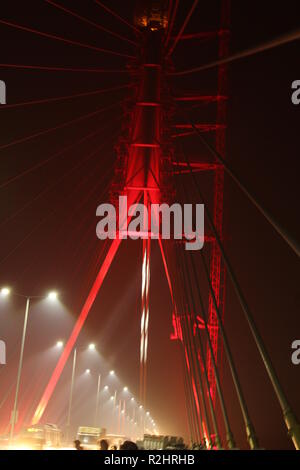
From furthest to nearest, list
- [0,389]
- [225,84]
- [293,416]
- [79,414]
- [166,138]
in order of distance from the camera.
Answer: [79,414]
[225,84]
[0,389]
[166,138]
[293,416]

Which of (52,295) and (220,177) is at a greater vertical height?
(220,177)

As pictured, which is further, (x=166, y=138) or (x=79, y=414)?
(x=79, y=414)

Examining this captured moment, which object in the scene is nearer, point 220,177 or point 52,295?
point 52,295

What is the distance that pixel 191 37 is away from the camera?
3916cm

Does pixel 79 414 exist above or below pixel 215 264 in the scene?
below

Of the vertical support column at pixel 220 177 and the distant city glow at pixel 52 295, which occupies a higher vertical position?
the vertical support column at pixel 220 177

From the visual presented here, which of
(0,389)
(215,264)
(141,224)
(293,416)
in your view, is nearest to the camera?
(293,416)

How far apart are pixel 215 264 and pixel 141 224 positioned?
111 ft

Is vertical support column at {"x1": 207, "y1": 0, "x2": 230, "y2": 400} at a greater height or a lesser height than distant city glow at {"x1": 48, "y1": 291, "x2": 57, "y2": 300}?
greater

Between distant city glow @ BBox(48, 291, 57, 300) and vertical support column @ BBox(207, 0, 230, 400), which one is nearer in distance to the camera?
distant city glow @ BBox(48, 291, 57, 300)

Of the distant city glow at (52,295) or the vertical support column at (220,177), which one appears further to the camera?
the vertical support column at (220,177)
